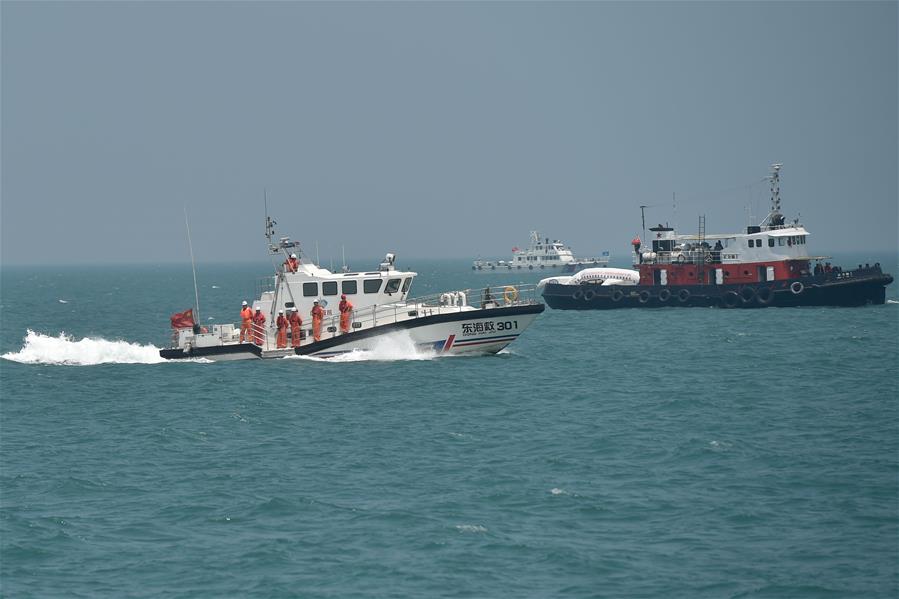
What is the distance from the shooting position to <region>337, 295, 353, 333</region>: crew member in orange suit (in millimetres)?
38219

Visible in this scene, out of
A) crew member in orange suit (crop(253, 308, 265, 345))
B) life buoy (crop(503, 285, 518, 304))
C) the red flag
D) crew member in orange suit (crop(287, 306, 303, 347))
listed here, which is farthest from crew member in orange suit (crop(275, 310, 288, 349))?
life buoy (crop(503, 285, 518, 304))

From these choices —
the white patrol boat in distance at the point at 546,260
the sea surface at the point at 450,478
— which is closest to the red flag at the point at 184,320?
the sea surface at the point at 450,478

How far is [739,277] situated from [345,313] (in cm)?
3611

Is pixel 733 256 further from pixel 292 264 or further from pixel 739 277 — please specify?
pixel 292 264

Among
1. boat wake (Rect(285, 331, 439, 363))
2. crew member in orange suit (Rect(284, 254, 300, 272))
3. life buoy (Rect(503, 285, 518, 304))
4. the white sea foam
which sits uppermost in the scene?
crew member in orange suit (Rect(284, 254, 300, 272))

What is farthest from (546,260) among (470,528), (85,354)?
(470,528)

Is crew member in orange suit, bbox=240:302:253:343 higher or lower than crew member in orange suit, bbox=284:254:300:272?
lower

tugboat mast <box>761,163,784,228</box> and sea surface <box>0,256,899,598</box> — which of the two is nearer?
sea surface <box>0,256,899,598</box>

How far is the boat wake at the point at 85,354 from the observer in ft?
141

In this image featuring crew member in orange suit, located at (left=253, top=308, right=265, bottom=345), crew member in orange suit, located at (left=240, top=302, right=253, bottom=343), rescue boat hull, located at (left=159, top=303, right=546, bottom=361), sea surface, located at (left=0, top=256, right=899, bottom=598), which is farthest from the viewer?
crew member in orange suit, located at (left=253, top=308, right=265, bottom=345)

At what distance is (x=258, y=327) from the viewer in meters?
39.2

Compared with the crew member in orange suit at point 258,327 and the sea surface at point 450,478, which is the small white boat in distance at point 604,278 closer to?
the sea surface at point 450,478

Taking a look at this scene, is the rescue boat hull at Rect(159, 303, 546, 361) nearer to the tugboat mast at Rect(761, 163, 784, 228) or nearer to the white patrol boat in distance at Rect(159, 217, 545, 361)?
the white patrol boat in distance at Rect(159, 217, 545, 361)

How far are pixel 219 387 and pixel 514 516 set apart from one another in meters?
17.3
